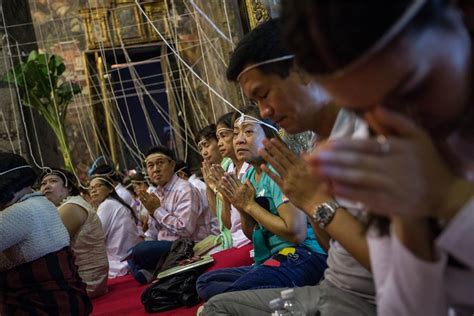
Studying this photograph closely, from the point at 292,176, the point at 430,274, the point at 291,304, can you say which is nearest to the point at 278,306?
the point at 291,304

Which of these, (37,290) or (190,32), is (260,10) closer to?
(37,290)

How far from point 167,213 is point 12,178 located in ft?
6.44

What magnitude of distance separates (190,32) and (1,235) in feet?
29.6

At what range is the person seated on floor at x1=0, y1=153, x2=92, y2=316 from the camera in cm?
305

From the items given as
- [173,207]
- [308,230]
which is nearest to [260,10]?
[173,207]

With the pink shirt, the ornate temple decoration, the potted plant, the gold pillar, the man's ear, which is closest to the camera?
the pink shirt

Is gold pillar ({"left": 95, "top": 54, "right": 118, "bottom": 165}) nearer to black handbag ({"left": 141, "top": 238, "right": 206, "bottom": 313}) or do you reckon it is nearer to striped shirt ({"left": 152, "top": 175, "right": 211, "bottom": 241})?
striped shirt ({"left": 152, "top": 175, "right": 211, "bottom": 241})

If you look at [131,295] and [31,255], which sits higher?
[31,255]

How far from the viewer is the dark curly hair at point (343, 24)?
0.69 m

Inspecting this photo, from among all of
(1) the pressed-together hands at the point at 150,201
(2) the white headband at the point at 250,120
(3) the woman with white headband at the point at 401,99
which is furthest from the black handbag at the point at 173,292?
(3) the woman with white headband at the point at 401,99

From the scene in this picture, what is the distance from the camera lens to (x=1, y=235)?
2910mm

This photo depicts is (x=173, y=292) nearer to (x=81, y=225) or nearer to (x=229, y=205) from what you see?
(x=229, y=205)

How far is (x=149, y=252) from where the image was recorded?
4.95 metres

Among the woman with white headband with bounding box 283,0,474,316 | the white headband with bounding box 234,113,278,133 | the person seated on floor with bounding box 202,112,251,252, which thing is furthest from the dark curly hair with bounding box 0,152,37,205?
the woman with white headband with bounding box 283,0,474,316
